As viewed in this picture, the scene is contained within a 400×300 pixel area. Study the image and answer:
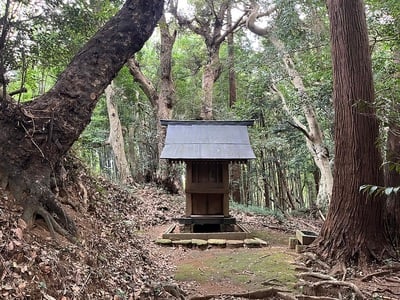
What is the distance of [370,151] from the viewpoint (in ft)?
18.1

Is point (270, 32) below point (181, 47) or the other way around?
below

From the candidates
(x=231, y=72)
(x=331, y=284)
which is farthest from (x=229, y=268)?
(x=231, y=72)

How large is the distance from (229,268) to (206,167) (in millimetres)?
3611

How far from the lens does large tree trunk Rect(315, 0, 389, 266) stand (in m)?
5.42

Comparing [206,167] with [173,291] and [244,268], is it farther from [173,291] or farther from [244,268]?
[173,291]

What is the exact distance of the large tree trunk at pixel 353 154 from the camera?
213 inches

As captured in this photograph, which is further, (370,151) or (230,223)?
(230,223)

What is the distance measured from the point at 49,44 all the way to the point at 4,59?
105cm

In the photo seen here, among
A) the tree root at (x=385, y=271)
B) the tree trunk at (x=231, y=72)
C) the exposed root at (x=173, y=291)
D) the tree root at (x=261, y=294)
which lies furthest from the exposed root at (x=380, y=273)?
the tree trunk at (x=231, y=72)

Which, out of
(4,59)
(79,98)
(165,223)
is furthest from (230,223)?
(4,59)

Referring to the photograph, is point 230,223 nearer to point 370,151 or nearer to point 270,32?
point 370,151

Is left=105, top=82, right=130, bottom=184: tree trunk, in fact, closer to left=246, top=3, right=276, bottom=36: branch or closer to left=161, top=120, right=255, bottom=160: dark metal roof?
left=161, top=120, right=255, bottom=160: dark metal roof

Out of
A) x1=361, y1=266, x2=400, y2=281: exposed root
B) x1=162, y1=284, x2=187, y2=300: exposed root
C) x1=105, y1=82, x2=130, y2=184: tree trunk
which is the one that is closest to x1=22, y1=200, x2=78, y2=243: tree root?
x1=162, y1=284, x2=187, y2=300: exposed root

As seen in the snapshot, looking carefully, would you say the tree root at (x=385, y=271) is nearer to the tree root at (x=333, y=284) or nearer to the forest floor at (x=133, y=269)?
the forest floor at (x=133, y=269)
